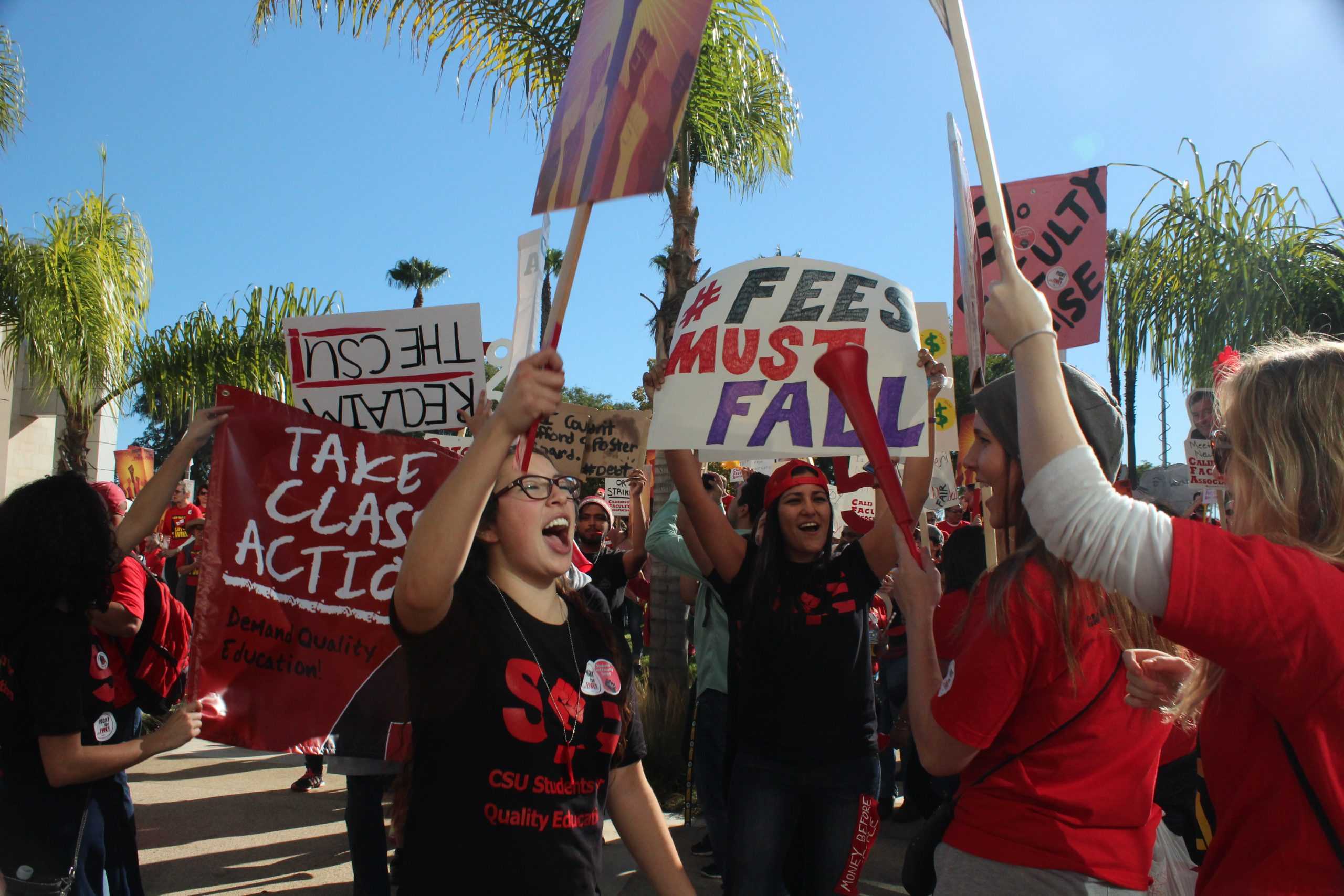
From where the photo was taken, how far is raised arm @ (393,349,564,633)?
1.68 metres

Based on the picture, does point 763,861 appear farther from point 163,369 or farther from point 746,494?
point 163,369

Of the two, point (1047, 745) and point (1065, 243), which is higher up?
point (1065, 243)

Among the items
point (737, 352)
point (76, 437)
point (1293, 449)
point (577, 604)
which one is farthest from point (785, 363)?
point (76, 437)

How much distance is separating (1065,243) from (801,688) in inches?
116

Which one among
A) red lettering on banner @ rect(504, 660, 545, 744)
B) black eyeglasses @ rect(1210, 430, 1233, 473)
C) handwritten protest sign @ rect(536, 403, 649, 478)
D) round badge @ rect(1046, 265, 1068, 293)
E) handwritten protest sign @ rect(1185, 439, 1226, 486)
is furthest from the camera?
handwritten protest sign @ rect(1185, 439, 1226, 486)

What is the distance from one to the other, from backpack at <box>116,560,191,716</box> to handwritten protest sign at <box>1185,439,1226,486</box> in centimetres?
702

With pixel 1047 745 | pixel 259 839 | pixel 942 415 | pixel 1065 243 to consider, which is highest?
pixel 1065 243

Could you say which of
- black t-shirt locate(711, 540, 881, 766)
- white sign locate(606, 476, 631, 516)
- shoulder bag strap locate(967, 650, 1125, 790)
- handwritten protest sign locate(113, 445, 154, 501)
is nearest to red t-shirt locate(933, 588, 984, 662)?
black t-shirt locate(711, 540, 881, 766)

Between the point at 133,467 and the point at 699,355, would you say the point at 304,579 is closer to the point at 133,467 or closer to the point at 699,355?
the point at 699,355

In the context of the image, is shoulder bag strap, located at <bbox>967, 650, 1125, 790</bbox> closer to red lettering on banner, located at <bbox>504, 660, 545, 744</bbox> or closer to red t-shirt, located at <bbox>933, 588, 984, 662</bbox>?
red t-shirt, located at <bbox>933, 588, 984, 662</bbox>

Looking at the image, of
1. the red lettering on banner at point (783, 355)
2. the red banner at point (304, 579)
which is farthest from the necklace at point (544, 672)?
the red lettering on banner at point (783, 355)

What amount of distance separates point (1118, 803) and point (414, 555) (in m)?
1.47

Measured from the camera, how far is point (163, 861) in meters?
5.20

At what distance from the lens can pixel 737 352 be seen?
3705 mm
